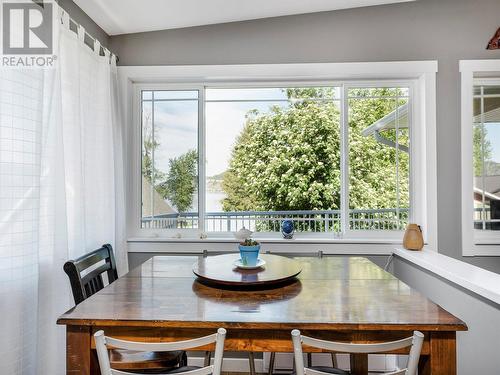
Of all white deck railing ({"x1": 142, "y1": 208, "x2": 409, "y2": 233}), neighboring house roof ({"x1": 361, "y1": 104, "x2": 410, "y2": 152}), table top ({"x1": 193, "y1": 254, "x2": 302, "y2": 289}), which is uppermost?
neighboring house roof ({"x1": 361, "y1": 104, "x2": 410, "y2": 152})

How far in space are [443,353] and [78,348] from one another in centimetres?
138

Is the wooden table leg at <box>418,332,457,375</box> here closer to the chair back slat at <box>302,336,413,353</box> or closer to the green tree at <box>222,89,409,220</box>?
the chair back slat at <box>302,336,413,353</box>

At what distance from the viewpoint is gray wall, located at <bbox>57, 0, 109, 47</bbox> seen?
2.17 metres

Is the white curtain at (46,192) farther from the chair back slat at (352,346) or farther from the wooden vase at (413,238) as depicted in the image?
the wooden vase at (413,238)

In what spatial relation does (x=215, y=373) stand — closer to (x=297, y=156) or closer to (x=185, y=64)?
(x=185, y=64)

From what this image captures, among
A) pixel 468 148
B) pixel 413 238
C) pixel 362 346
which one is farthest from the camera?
pixel 468 148

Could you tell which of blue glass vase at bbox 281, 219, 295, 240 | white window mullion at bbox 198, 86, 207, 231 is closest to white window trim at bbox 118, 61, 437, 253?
white window mullion at bbox 198, 86, 207, 231

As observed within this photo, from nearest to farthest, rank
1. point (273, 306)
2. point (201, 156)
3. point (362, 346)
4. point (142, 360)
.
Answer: point (362, 346), point (273, 306), point (142, 360), point (201, 156)

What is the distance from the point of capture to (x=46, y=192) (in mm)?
1725

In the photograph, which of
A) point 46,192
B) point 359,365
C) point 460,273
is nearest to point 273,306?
point 359,365

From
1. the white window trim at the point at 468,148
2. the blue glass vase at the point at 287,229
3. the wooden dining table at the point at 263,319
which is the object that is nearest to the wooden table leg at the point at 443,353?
the wooden dining table at the point at 263,319

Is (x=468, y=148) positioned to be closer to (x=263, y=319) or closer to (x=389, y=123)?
(x=389, y=123)

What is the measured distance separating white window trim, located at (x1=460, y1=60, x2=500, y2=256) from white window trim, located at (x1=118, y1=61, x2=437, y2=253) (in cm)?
23

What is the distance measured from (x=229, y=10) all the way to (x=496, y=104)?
232 cm
